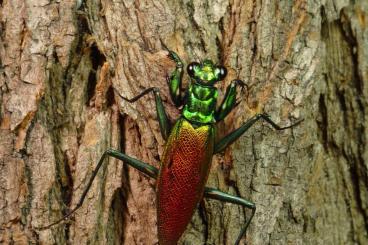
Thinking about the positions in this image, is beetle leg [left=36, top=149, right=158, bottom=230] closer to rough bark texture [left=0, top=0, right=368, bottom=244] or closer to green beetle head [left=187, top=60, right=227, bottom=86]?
rough bark texture [left=0, top=0, right=368, bottom=244]

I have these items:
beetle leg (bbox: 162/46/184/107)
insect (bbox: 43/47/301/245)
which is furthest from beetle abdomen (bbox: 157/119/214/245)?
beetle leg (bbox: 162/46/184/107)

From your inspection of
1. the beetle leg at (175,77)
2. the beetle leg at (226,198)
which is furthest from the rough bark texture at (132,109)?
the beetle leg at (226,198)

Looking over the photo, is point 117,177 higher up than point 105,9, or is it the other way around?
point 105,9

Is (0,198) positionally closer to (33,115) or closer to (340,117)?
(33,115)

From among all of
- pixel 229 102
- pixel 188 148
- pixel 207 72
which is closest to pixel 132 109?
pixel 188 148

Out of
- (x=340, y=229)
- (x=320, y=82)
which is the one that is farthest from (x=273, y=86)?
(x=340, y=229)

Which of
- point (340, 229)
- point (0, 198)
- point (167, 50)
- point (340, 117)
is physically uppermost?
point (167, 50)

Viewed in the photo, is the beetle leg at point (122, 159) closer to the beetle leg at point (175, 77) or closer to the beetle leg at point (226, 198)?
the beetle leg at point (226, 198)
